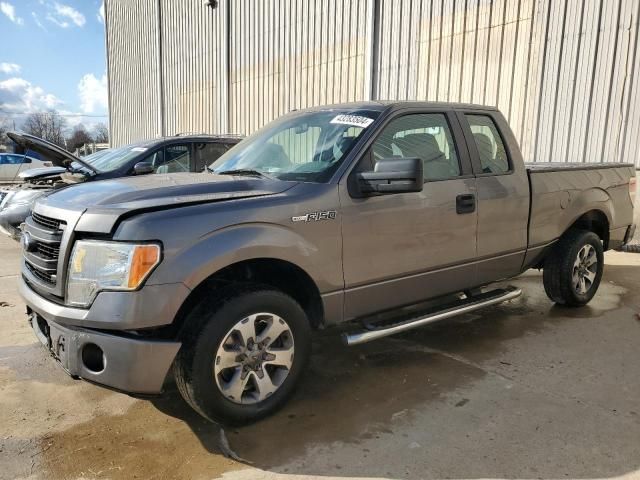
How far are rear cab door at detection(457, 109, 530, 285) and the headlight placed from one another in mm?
2596

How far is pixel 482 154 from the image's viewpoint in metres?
4.18

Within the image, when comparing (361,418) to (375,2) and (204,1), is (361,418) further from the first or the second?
(204,1)

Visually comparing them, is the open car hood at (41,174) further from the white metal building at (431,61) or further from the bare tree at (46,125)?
the bare tree at (46,125)

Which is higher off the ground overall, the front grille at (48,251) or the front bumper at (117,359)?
the front grille at (48,251)

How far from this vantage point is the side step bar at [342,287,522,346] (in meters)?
3.26

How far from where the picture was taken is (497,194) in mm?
4133

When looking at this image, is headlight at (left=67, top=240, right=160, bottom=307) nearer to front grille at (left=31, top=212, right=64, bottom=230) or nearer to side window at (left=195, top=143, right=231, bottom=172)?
front grille at (left=31, top=212, right=64, bottom=230)

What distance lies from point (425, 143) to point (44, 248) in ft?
8.70

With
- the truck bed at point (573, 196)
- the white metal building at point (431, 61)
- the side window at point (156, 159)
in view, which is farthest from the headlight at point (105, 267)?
the white metal building at point (431, 61)

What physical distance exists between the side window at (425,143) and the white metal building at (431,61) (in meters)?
5.34

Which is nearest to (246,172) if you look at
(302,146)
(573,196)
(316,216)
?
(302,146)

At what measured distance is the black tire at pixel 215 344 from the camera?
2.68 m

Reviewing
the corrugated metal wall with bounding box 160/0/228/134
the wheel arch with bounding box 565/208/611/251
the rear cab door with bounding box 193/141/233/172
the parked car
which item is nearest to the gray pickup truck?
the wheel arch with bounding box 565/208/611/251

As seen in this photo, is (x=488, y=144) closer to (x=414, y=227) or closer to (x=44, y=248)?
(x=414, y=227)
